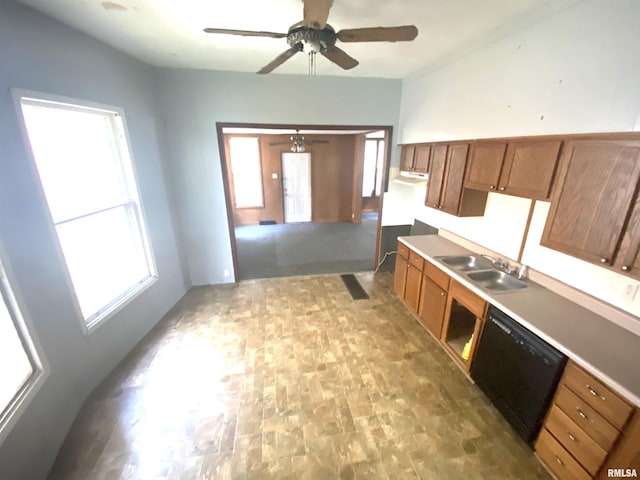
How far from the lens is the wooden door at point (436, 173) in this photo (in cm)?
284

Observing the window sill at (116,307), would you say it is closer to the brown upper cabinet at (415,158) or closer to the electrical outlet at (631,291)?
the brown upper cabinet at (415,158)

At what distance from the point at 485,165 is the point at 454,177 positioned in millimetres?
390

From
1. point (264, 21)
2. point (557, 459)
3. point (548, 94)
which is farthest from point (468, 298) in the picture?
point (264, 21)

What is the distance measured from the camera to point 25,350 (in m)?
1.59

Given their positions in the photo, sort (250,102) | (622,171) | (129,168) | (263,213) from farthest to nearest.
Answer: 1. (263,213)
2. (250,102)
3. (129,168)
4. (622,171)

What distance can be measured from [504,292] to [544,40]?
1.86 m

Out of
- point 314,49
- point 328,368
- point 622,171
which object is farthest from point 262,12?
point 328,368

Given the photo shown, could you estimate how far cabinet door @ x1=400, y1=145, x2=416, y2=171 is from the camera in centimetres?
350

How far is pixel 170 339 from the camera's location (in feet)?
9.07

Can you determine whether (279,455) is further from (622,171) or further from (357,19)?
(357,19)

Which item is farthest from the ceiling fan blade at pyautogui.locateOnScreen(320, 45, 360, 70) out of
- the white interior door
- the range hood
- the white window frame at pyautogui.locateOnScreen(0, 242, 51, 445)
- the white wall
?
the white interior door

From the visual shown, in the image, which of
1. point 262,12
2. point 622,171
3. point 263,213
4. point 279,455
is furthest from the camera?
point 263,213

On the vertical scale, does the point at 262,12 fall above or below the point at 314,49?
above

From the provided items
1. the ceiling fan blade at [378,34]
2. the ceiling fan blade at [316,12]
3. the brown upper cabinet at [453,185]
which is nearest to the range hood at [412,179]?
the brown upper cabinet at [453,185]
